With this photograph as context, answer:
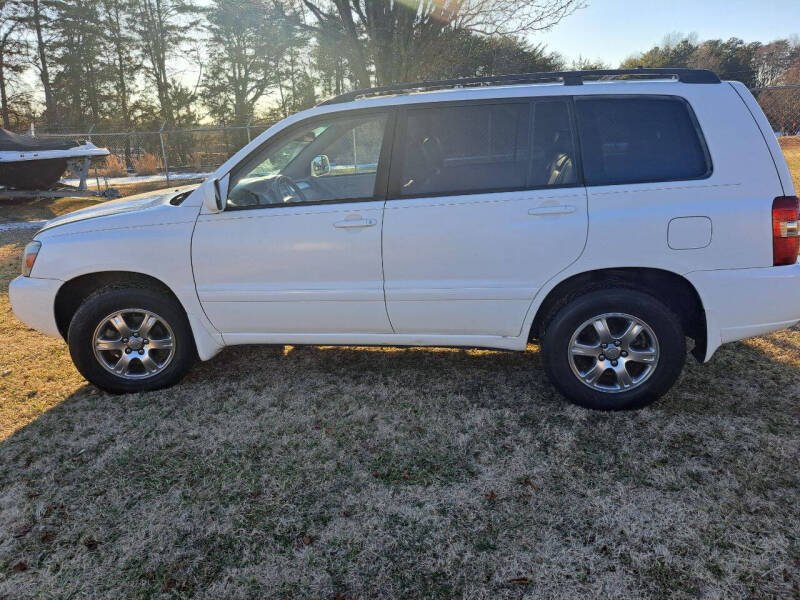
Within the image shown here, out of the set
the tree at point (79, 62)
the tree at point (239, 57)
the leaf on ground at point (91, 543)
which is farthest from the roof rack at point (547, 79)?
the tree at point (79, 62)

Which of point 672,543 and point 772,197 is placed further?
point 772,197

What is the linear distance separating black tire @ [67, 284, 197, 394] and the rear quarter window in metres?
2.77

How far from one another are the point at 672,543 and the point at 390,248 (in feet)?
6.70

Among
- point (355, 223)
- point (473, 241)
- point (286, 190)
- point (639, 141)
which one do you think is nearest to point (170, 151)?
point (286, 190)

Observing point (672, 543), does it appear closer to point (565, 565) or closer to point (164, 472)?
point (565, 565)

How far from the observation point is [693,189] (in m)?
2.88

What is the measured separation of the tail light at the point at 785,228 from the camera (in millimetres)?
2828

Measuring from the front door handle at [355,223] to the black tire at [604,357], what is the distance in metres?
1.23

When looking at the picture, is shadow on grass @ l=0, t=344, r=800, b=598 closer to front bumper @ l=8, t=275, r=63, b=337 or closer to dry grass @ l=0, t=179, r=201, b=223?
front bumper @ l=8, t=275, r=63, b=337

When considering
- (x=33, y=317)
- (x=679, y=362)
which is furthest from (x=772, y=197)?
(x=33, y=317)

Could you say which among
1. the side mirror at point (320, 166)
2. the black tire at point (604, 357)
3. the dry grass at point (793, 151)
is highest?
the dry grass at point (793, 151)

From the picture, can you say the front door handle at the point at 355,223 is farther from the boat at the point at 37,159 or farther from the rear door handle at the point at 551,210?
the boat at the point at 37,159

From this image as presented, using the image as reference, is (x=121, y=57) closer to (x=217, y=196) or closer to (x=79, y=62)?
(x=79, y=62)

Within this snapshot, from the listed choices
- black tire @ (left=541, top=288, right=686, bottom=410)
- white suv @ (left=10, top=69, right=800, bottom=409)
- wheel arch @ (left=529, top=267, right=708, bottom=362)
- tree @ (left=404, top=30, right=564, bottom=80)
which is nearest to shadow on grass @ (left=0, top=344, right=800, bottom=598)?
black tire @ (left=541, top=288, right=686, bottom=410)
